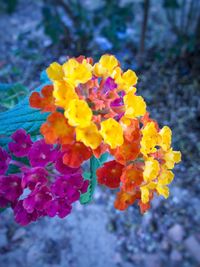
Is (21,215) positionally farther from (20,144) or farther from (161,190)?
(161,190)

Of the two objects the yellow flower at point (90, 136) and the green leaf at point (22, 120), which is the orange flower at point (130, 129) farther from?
the green leaf at point (22, 120)

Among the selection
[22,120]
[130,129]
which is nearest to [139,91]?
[22,120]

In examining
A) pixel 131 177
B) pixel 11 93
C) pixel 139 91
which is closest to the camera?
pixel 131 177

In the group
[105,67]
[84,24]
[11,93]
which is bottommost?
[105,67]

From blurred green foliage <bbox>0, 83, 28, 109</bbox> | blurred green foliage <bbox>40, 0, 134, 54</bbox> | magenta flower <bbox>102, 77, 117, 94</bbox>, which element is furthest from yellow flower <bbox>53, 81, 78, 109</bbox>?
blurred green foliage <bbox>40, 0, 134, 54</bbox>

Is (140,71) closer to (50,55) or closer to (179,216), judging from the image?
(50,55)

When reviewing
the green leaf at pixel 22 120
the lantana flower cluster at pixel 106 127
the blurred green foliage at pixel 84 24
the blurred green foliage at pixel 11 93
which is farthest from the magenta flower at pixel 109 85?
the blurred green foliage at pixel 84 24
